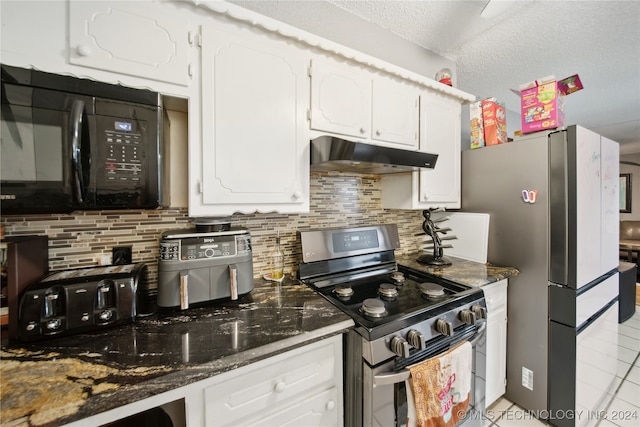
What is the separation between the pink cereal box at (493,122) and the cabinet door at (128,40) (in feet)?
6.32

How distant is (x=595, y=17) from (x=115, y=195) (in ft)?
9.54

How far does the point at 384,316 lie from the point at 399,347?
0.40 ft

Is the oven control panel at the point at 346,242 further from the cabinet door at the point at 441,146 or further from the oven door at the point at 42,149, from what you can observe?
the oven door at the point at 42,149

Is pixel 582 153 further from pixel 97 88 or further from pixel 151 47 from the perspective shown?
pixel 97 88

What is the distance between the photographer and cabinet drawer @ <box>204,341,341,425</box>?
709mm

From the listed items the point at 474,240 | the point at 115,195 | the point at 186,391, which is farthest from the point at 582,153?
the point at 115,195

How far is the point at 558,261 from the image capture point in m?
1.34

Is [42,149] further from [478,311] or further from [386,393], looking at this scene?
[478,311]

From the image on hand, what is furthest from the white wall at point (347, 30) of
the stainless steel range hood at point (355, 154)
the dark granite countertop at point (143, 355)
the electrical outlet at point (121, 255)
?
the dark granite countertop at point (143, 355)

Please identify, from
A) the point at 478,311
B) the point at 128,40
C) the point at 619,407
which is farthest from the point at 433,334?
the point at 619,407

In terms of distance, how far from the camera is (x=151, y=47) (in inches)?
34.7

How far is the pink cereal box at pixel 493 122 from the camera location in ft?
5.55

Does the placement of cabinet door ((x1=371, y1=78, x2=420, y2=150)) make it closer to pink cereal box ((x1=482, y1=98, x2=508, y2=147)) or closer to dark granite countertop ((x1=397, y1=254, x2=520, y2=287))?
pink cereal box ((x1=482, y1=98, x2=508, y2=147))

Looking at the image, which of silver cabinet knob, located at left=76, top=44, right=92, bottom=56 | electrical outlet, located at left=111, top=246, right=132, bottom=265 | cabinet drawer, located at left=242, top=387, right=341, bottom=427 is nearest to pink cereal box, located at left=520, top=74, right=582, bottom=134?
cabinet drawer, located at left=242, top=387, right=341, bottom=427
